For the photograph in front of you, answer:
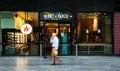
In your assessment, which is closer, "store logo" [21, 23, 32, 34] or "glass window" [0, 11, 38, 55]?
"store logo" [21, 23, 32, 34]

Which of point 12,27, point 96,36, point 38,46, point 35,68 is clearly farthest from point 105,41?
point 35,68

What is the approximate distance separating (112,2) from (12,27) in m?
7.81

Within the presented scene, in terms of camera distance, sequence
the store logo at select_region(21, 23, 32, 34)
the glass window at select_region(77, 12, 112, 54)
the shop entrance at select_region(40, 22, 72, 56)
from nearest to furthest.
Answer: the store logo at select_region(21, 23, 32, 34) → the shop entrance at select_region(40, 22, 72, 56) → the glass window at select_region(77, 12, 112, 54)

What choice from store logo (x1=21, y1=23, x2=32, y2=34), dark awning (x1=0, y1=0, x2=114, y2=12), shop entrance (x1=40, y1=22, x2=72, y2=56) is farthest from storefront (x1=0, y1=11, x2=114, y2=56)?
dark awning (x1=0, y1=0, x2=114, y2=12)

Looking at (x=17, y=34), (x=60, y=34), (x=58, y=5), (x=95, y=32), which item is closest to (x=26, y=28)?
(x=17, y=34)

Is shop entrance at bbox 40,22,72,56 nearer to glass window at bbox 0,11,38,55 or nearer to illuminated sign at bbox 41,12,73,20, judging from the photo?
illuminated sign at bbox 41,12,73,20

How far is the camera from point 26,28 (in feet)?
94.4

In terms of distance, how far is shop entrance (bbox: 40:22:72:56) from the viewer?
28984 millimetres

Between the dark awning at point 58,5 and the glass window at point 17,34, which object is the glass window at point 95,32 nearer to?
the dark awning at point 58,5

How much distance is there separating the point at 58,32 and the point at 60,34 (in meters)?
0.22

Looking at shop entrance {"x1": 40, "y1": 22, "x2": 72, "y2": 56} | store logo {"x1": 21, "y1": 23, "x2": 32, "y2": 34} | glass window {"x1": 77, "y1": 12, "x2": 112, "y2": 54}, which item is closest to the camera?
store logo {"x1": 21, "y1": 23, "x2": 32, "y2": 34}

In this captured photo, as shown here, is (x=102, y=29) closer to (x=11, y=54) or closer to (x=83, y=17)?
(x=83, y=17)

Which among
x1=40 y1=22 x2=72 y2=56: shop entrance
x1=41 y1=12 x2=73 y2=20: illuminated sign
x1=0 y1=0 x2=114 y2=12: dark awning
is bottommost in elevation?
x1=40 y1=22 x2=72 y2=56: shop entrance

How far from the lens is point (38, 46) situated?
29.0 m
